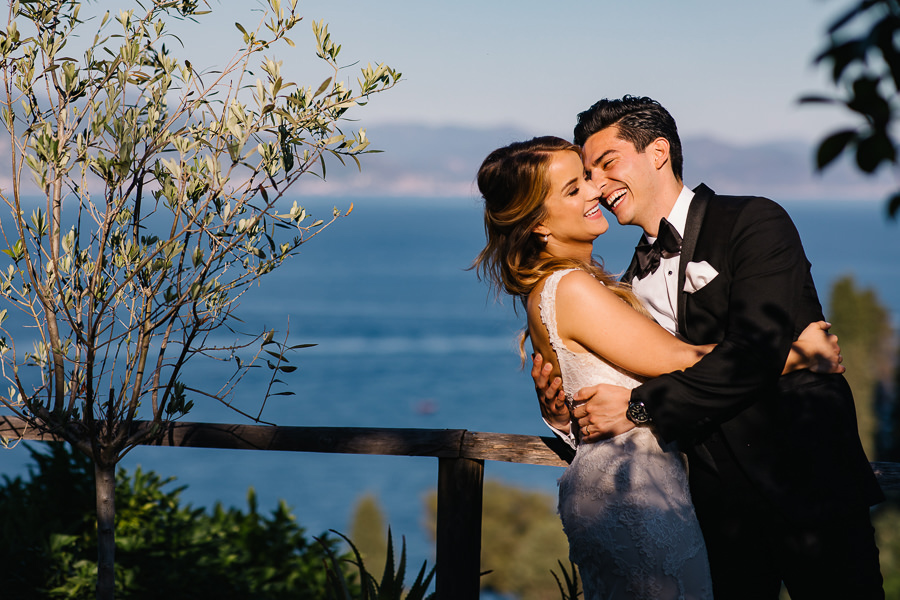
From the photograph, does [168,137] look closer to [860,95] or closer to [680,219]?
[680,219]

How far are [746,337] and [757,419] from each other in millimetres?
351

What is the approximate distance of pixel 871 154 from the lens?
116 centimetres

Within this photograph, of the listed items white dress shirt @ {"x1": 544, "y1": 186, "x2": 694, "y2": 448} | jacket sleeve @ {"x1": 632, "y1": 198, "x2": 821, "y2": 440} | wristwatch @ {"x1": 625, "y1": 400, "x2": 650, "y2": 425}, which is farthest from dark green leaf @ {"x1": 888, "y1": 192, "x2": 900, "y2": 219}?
white dress shirt @ {"x1": 544, "y1": 186, "x2": 694, "y2": 448}

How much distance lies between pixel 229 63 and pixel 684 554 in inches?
104

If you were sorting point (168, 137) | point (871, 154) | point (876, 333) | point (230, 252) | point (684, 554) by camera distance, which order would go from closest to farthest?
point (871, 154), point (684, 554), point (168, 137), point (230, 252), point (876, 333)

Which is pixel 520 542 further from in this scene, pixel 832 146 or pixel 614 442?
pixel 832 146

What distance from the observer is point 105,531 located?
142 inches

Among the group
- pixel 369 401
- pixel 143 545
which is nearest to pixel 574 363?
pixel 143 545

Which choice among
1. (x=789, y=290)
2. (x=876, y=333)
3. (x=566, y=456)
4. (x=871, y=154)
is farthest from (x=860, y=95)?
(x=876, y=333)

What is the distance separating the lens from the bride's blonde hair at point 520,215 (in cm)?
342

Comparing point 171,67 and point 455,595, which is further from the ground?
point 171,67

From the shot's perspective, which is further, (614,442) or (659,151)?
(659,151)

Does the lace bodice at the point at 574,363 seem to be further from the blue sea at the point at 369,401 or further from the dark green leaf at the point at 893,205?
the blue sea at the point at 369,401

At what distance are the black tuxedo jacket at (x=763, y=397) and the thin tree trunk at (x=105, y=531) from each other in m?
2.29
